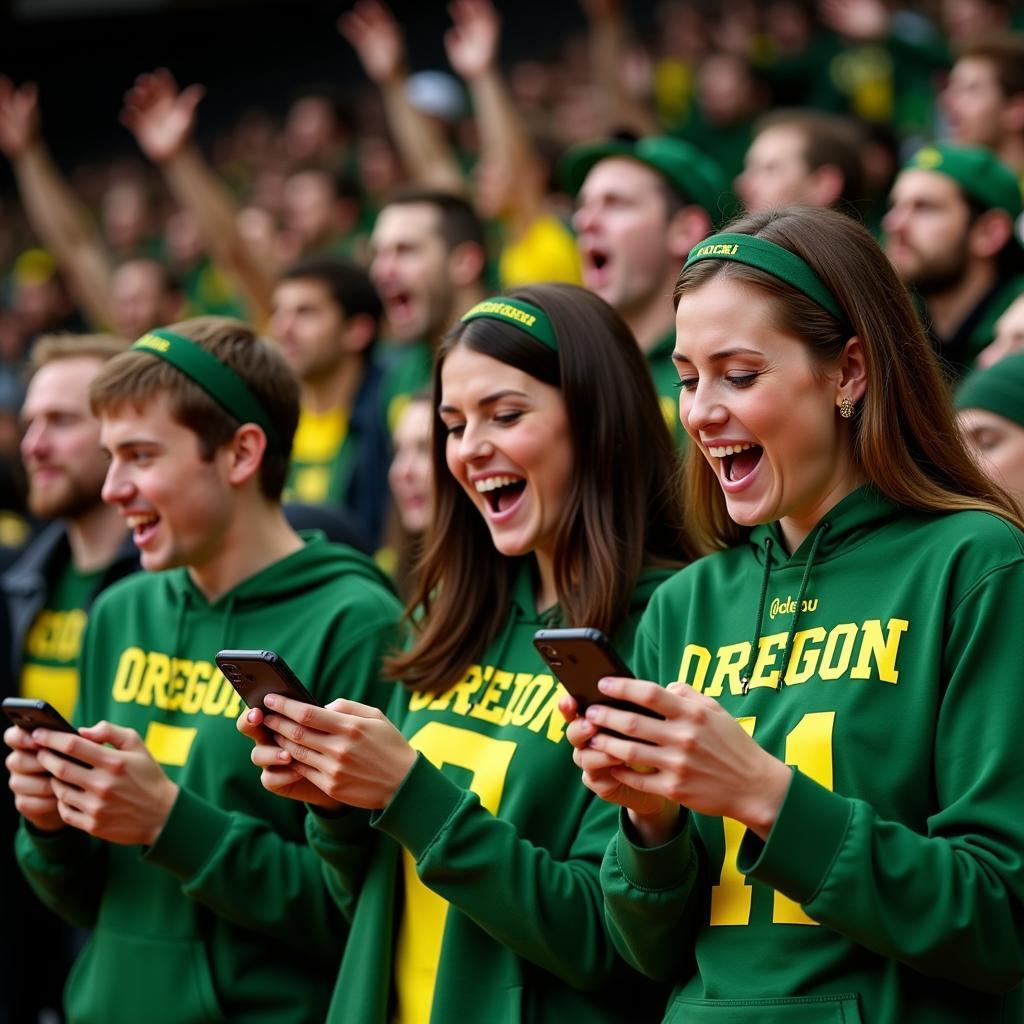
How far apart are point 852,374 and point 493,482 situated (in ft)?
3.34

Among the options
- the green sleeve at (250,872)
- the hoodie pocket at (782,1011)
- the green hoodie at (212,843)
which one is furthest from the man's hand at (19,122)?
the hoodie pocket at (782,1011)

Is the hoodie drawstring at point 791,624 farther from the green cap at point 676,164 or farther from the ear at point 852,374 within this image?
the green cap at point 676,164

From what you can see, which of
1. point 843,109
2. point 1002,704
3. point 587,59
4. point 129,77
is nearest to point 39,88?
point 129,77

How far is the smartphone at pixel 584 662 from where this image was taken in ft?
7.79

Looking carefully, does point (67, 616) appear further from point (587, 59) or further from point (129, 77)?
point (129, 77)

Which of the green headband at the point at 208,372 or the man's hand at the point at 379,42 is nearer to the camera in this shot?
the green headband at the point at 208,372

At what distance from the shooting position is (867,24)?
9.98m

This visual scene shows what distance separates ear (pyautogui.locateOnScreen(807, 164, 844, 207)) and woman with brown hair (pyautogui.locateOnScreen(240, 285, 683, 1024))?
2978mm

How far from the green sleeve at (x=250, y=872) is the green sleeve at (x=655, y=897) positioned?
109 cm

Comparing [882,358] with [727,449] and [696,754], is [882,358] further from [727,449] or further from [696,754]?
[696,754]

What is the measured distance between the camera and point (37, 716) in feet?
11.6

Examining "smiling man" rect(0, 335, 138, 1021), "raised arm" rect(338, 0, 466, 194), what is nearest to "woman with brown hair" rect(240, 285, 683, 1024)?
"smiling man" rect(0, 335, 138, 1021)

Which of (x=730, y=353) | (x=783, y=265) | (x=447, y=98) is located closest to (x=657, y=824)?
(x=730, y=353)

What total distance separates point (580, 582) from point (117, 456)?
4.49ft
